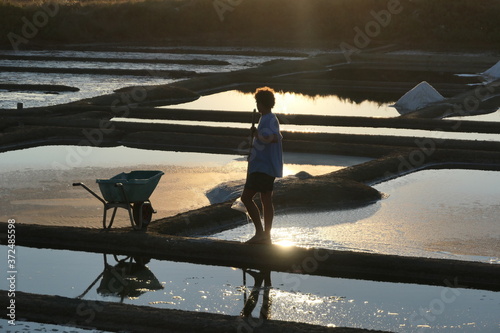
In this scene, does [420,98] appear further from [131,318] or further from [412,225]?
[131,318]

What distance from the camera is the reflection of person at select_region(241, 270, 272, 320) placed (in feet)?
14.5

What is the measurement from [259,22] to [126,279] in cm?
3427

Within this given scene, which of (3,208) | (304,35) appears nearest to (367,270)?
(3,208)

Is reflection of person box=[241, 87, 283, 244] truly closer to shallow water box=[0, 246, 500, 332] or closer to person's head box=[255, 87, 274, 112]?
person's head box=[255, 87, 274, 112]

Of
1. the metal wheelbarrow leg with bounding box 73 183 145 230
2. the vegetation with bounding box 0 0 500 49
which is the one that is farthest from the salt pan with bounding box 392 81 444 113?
the vegetation with bounding box 0 0 500 49

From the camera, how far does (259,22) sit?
127ft

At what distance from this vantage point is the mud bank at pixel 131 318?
13.2ft

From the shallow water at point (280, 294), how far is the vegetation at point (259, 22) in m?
27.4

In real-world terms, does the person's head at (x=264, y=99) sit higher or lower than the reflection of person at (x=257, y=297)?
higher

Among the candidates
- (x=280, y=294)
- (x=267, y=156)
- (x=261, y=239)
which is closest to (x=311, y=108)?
(x=261, y=239)

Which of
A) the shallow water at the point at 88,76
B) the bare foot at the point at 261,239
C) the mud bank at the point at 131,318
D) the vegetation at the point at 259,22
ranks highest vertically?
the vegetation at the point at 259,22

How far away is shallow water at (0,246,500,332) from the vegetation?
27431 mm

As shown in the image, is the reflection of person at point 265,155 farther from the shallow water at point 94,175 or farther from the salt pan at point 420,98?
the salt pan at point 420,98

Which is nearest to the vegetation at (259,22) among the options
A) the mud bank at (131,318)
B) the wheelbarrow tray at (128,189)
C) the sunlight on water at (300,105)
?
the sunlight on water at (300,105)
